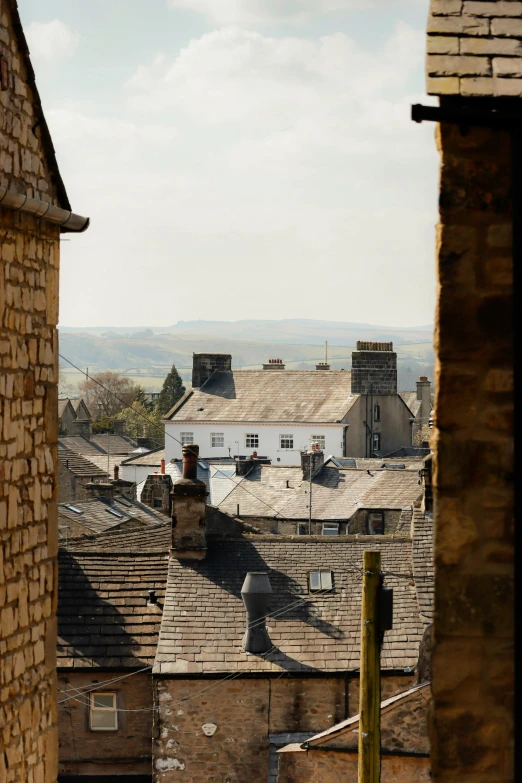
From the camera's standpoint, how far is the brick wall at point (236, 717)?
1739cm

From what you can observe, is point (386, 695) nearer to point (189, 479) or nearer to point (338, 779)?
point (338, 779)

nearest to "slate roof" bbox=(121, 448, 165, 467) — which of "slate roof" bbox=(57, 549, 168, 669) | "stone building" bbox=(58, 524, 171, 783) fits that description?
"slate roof" bbox=(57, 549, 168, 669)

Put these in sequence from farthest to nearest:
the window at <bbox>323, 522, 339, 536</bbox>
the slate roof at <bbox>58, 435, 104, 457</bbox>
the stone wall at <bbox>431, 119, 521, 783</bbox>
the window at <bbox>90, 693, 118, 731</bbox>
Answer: the slate roof at <bbox>58, 435, 104, 457</bbox> → the window at <bbox>323, 522, 339, 536</bbox> → the window at <bbox>90, 693, 118, 731</bbox> → the stone wall at <bbox>431, 119, 521, 783</bbox>

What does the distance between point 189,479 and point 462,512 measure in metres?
17.7

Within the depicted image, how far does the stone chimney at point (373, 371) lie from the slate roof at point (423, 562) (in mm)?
41130

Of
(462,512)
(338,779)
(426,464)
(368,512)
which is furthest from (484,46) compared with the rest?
(368,512)

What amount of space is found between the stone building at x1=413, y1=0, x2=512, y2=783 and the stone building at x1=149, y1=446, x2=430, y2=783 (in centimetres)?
1182

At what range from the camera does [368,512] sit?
3566 centimetres

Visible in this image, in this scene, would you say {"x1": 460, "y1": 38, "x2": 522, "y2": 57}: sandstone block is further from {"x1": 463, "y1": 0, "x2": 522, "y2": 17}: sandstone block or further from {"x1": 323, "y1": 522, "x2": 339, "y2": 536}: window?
Answer: {"x1": 323, "y1": 522, "x2": 339, "y2": 536}: window

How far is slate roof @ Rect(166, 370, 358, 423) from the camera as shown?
64125 mm

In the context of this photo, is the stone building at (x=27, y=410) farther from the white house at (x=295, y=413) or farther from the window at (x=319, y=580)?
the white house at (x=295, y=413)

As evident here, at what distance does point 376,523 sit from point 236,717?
1825cm

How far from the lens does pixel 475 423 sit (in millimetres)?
4840

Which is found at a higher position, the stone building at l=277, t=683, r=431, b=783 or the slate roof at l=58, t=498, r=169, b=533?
the stone building at l=277, t=683, r=431, b=783
